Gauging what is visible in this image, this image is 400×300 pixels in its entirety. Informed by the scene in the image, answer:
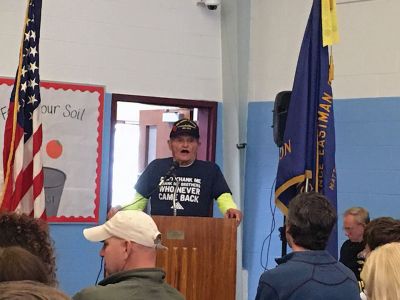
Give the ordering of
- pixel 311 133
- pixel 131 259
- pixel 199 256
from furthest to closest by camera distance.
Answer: pixel 311 133
pixel 199 256
pixel 131 259

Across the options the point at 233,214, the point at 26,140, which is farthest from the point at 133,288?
the point at 26,140

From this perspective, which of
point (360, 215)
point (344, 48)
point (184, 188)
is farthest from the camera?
point (344, 48)

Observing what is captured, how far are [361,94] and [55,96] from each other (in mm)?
2292

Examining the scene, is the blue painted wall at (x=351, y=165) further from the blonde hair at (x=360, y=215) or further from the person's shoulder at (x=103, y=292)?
the person's shoulder at (x=103, y=292)

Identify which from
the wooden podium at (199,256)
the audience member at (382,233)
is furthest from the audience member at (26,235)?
the audience member at (382,233)

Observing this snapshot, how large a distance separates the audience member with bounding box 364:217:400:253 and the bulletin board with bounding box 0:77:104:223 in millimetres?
2964

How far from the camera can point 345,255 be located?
444 centimetres

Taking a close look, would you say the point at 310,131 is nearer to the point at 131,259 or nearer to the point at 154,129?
the point at 131,259

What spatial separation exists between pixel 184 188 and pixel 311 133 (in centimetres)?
80

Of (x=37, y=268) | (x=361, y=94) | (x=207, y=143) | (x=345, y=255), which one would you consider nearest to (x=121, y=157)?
(x=207, y=143)

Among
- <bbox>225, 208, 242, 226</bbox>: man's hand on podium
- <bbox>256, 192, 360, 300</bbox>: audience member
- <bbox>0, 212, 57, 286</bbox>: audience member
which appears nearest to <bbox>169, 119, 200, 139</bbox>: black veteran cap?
<bbox>225, 208, 242, 226</bbox>: man's hand on podium

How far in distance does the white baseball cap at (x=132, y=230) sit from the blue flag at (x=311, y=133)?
161 cm

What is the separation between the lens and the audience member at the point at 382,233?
8.97 feet

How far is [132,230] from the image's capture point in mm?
2395
